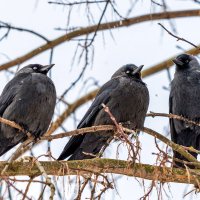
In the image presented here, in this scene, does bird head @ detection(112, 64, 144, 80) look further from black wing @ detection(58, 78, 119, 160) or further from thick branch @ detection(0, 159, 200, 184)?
thick branch @ detection(0, 159, 200, 184)

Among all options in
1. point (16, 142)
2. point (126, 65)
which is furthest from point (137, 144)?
point (126, 65)

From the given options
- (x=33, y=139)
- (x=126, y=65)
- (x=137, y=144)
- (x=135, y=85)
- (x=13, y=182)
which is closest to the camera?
(x=13, y=182)

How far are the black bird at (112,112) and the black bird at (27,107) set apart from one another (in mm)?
341

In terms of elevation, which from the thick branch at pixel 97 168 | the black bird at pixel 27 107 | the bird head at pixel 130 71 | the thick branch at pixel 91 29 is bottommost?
the thick branch at pixel 97 168

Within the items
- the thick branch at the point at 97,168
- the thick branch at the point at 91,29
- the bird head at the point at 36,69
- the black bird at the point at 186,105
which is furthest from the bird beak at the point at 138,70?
the thick branch at the point at 97,168

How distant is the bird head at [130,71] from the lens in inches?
234

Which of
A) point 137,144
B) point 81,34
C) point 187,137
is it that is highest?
point 81,34

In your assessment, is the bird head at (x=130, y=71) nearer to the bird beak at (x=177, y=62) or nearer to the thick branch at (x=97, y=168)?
the bird beak at (x=177, y=62)

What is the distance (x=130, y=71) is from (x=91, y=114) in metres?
0.71

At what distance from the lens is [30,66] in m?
6.31

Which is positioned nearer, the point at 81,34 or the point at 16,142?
the point at 16,142

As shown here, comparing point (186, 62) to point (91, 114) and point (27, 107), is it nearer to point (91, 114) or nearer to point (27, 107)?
point (91, 114)

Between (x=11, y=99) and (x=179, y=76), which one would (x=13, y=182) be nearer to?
(x=11, y=99)

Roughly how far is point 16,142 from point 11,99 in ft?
1.36
